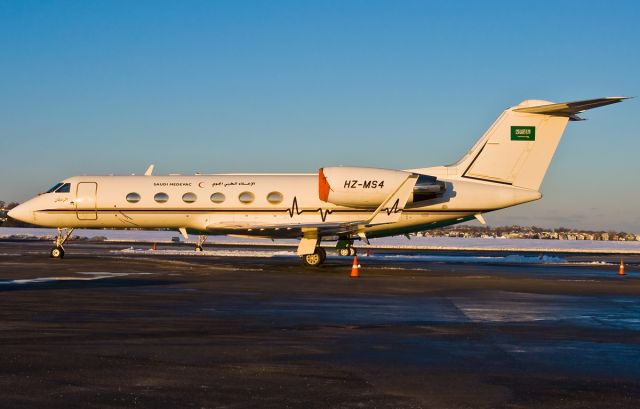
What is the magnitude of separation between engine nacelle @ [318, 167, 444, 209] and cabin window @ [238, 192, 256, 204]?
10.9 ft

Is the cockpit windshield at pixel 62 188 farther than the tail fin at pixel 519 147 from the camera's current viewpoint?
Yes

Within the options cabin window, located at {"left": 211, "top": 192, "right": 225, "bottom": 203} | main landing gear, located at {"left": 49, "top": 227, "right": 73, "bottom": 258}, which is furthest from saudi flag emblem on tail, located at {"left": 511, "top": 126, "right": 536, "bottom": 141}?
main landing gear, located at {"left": 49, "top": 227, "right": 73, "bottom": 258}

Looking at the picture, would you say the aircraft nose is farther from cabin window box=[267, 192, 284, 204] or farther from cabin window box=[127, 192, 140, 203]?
cabin window box=[267, 192, 284, 204]

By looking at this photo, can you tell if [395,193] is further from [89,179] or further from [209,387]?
[209,387]

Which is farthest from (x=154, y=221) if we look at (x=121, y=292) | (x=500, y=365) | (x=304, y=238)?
(x=500, y=365)

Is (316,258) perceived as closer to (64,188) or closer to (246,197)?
(246,197)

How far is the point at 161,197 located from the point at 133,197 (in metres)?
1.33

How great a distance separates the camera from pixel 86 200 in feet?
99.9

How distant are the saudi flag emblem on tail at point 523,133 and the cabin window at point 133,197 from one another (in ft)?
49.9

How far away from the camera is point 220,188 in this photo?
28875 mm

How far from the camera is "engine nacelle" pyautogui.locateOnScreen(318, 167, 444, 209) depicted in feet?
86.2

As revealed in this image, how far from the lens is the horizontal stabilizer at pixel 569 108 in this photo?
23809 mm

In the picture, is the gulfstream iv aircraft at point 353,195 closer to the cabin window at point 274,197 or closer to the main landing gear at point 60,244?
the cabin window at point 274,197

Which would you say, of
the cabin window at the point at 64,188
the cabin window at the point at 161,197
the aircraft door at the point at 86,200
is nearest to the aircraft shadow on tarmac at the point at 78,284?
the cabin window at the point at 161,197
